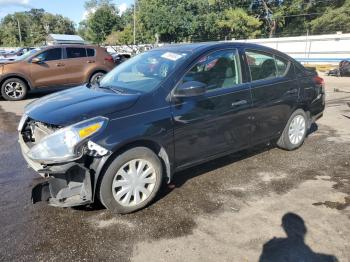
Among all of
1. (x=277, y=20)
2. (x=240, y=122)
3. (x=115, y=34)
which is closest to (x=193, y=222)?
(x=240, y=122)

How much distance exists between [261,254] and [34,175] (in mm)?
3198

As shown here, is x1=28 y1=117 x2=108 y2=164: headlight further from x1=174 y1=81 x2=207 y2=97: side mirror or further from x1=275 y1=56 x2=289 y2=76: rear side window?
x1=275 y1=56 x2=289 y2=76: rear side window

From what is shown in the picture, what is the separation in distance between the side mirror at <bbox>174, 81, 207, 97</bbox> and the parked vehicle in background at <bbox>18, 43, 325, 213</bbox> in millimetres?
12

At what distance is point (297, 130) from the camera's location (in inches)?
229

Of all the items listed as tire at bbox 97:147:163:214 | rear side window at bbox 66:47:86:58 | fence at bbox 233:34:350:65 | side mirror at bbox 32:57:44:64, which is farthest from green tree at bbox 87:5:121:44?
tire at bbox 97:147:163:214

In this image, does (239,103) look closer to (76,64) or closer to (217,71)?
(217,71)

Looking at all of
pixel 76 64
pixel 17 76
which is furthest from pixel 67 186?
pixel 76 64

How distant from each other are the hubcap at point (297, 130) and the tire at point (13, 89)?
872 centimetres

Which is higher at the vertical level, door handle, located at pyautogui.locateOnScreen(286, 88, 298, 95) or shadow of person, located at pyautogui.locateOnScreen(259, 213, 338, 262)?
door handle, located at pyautogui.locateOnScreen(286, 88, 298, 95)

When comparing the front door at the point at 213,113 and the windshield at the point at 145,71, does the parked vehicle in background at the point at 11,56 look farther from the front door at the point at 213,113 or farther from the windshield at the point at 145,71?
the front door at the point at 213,113

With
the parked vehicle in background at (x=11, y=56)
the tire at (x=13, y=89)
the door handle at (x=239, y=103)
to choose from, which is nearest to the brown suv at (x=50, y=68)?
the tire at (x=13, y=89)

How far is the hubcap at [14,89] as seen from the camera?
11.2 metres

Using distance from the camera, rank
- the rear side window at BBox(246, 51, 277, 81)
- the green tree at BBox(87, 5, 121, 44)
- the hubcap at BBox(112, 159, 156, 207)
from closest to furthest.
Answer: the hubcap at BBox(112, 159, 156, 207) < the rear side window at BBox(246, 51, 277, 81) < the green tree at BBox(87, 5, 121, 44)

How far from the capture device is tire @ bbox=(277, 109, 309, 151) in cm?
564
